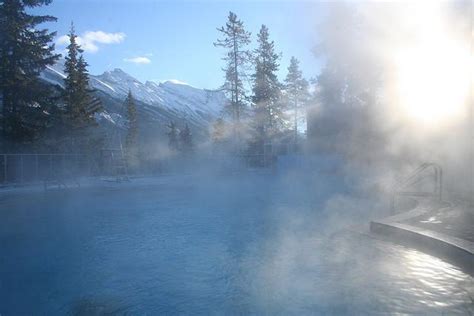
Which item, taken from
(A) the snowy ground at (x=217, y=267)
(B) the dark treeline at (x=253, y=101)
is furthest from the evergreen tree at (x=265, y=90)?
(A) the snowy ground at (x=217, y=267)

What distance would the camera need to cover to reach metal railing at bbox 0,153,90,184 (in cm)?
1474

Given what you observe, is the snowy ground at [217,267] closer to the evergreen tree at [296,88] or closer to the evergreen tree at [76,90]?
the evergreen tree at [76,90]

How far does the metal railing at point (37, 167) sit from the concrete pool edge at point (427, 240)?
42.9 feet

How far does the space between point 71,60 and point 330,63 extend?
15.6m

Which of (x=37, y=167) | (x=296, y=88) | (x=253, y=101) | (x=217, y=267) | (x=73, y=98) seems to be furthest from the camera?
(x=296, y=88)

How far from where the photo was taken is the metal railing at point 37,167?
48.4ft

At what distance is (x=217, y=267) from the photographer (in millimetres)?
4977

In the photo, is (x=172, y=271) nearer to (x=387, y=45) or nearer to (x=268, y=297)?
(x=268, y=297)

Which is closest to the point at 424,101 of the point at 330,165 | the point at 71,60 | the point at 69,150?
the point at 330,165

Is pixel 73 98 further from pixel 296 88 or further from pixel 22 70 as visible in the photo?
pixel 296 88

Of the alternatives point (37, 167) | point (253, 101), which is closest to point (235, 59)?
point (253, 101)

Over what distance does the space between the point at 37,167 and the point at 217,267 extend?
525 inches

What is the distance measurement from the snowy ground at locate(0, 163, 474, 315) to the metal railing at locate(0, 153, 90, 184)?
6.07 metres

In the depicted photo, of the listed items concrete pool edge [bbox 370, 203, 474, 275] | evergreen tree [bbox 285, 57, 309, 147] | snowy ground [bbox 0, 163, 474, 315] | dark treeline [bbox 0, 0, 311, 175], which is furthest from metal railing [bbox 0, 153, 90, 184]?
evergreen tree [bbox 285, 57, 309, 147]
